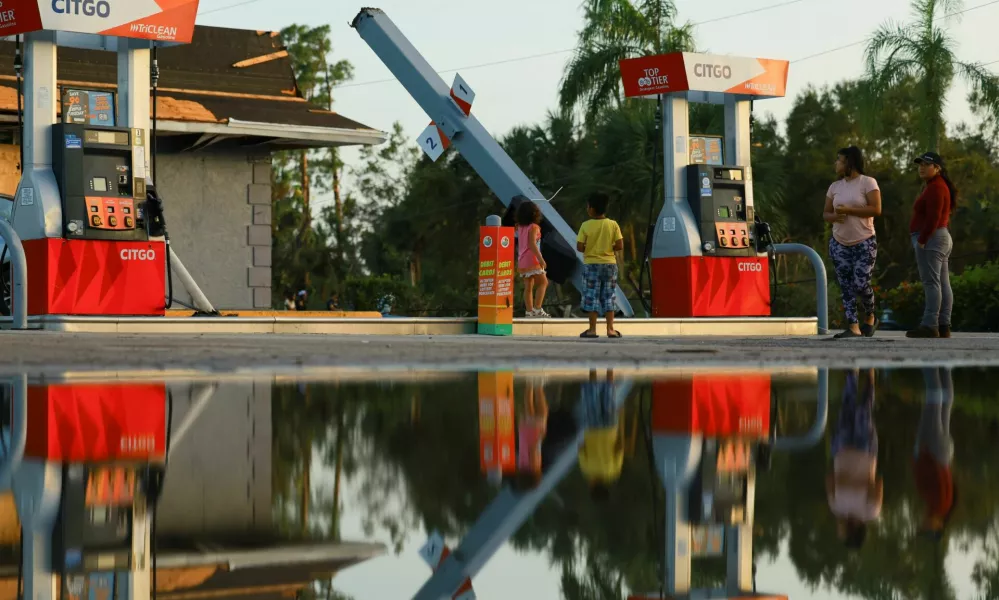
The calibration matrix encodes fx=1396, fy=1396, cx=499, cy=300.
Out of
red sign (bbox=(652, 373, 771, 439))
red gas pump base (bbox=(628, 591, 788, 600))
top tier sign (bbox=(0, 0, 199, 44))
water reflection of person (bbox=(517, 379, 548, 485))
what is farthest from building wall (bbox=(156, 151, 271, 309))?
red gas pump base (bbox=(628, 591, 788, 600))

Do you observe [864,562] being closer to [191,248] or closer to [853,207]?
[853,207]

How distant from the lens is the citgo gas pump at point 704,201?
19766mm

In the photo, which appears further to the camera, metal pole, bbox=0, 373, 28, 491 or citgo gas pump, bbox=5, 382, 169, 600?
metal pole, bbox=0, 373, 28, 491

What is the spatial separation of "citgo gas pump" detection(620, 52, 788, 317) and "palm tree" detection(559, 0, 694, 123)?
1553 cm

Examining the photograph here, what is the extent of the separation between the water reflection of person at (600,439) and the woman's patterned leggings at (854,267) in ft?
25.7

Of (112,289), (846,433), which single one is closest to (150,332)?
(112,289)

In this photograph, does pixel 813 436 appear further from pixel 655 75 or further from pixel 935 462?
pixel 655 75

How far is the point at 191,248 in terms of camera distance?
24234 mm

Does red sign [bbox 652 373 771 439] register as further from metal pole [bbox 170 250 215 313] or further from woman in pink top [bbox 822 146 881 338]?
metal pole [bbox 170 250 215 313]

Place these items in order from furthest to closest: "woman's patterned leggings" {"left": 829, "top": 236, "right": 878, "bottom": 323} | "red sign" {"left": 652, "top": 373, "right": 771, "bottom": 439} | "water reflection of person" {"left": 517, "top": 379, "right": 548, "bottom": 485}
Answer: "woman's patterned leggings" {"left": 829, "top": 236, "right": 878, "bottom": 323}, "red sign" {"left": 652, "top": 373, "right": 771, "bottom": 439}, "water reflection of person" {"left": 517, "top": 379, "right": 548, "bottom": 485}

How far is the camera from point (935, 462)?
170 inches

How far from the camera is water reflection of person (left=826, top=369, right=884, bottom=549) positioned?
3.14 m

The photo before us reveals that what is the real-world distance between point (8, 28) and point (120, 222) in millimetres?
2639

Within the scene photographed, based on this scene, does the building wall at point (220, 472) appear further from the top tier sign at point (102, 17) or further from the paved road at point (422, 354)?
the top tier sign at point (102, 17)
